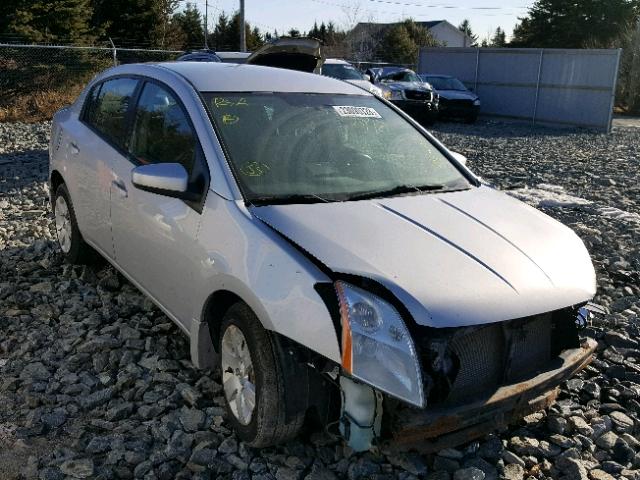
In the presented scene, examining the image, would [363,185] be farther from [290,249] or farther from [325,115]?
[290,249]

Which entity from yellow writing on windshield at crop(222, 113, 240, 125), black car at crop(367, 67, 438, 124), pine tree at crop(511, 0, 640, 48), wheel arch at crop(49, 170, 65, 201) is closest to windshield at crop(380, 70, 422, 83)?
black car at crop(367, 67, 438, 124)

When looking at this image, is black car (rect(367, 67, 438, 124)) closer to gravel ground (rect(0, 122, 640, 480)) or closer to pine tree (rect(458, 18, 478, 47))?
gravel ground (rect(0, 122, 640, 480))

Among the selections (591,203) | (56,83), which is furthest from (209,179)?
(56,83)

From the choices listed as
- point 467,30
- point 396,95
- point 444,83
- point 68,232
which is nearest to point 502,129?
point 444,83

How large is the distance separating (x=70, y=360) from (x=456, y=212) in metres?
2.37

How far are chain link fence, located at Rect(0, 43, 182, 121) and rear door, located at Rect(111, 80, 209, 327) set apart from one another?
573 inches

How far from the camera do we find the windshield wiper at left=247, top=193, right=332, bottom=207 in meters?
3.02

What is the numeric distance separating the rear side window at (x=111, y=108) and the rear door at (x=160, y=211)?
19 cm

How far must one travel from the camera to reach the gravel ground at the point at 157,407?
9.43ft

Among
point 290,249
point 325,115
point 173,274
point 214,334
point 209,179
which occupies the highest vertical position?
point 325,115

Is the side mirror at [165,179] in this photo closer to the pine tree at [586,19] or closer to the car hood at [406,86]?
the car hood at [406,86]

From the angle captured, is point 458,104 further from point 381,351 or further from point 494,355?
point 381,351

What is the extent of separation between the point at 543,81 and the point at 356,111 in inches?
748

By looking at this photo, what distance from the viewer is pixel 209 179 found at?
3.14 metres
